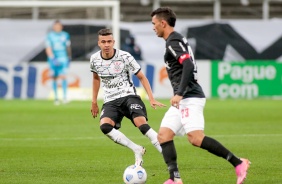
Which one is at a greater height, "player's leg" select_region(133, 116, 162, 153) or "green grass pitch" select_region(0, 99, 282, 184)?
"player's leg" select_region(133, 116, 162, 153)

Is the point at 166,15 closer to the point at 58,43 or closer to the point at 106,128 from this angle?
the point at 106,128

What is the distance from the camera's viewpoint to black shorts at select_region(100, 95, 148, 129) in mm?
11078

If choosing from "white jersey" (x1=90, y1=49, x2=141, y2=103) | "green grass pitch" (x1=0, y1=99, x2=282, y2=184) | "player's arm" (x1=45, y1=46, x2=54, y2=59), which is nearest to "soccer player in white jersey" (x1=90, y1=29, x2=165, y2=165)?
"white jersey" (x1=90, y1=49, x2=141, y2=103)

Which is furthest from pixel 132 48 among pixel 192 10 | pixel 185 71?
pixel 185 71

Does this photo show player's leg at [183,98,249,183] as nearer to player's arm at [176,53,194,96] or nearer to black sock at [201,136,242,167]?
black sock at [201,136,242,167]

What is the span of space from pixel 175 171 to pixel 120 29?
19825 millimetres

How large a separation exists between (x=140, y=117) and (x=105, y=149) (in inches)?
103

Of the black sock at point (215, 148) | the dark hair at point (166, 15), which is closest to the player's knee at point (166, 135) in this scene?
the black sock at point (215, 148)

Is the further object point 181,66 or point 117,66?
point 117,66

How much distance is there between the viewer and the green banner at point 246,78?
2762cm

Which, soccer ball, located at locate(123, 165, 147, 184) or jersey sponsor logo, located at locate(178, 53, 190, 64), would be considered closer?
jersey sponsor logo, located at locate(178, 53, 190, 64)

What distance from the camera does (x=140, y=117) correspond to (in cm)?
1106

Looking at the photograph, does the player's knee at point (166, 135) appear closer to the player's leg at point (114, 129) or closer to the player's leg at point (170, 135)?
the player's leg at point (170, 135)

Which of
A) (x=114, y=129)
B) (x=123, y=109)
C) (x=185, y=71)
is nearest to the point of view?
(x=185, y=71)
